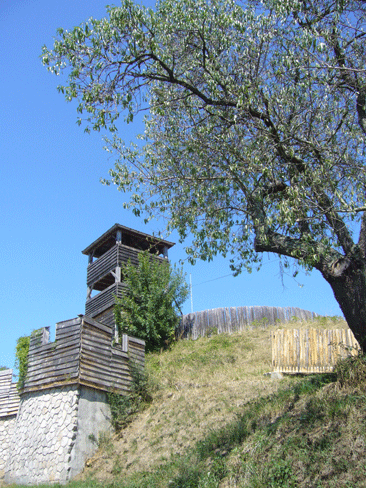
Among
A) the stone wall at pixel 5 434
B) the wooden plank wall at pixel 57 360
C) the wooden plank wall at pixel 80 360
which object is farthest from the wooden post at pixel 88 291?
the wooden plank wall at pixel 57 360

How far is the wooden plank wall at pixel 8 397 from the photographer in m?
17.6

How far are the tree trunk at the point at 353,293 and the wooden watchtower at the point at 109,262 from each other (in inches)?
580

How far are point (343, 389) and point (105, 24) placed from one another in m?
8.02

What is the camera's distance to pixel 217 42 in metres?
9.07

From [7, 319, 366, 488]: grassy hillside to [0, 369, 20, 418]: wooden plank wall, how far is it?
5.70 m

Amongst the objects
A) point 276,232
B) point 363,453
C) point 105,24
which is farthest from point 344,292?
point 105,24

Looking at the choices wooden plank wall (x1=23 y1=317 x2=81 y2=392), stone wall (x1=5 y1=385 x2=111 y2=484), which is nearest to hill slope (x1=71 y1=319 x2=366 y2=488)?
stone wall (x1=5 y1=385 x2=111 y2=484)

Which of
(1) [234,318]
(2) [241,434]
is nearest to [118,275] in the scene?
(1) [234,318]

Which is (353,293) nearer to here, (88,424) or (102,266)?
(88,424)

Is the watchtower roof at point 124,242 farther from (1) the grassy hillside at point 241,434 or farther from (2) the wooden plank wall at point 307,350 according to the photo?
(2) the wooden plank wall at point 307,350

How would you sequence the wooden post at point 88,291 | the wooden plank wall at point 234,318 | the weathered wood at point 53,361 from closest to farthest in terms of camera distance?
the weathered wood at point 53,361 → the wooden plank wall at point 234,318 → the wooden post at point 88,291

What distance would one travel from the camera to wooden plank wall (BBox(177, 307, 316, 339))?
22672mm

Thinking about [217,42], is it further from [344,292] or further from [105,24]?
[344,292]

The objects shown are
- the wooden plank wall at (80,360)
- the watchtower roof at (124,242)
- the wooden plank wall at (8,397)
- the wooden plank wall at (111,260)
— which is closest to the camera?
the wooden plank wall at (80,360)
